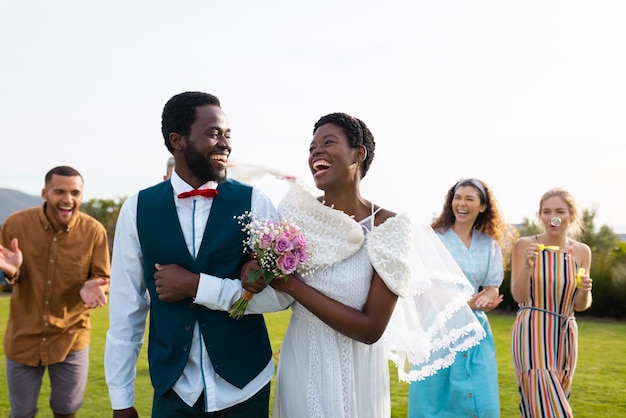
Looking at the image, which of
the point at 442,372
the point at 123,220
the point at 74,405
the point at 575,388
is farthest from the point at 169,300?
the point at 575,388

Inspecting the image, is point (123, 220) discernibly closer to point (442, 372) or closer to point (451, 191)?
point (442, 372)

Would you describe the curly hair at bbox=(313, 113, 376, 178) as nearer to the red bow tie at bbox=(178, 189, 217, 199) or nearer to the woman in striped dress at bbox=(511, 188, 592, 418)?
the red bow tie at bbox=(178, 189, 217, 199)

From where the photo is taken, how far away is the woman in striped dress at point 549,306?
5.48 m

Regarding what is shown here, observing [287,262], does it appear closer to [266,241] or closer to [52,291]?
[266,241]

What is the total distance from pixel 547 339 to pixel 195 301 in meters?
3.71

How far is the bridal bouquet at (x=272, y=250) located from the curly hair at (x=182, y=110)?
Answer: 1.83 feet

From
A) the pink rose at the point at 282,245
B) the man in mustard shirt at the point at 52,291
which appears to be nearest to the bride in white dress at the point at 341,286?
the pink rose at the point at 282,245

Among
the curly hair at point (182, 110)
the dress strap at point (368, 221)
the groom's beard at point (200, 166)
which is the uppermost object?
the curly hair at point (182, 110)

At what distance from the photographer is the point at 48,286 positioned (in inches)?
228

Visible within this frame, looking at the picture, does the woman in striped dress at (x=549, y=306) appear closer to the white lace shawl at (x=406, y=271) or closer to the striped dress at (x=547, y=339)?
the striped dress at (x=547, y=339)

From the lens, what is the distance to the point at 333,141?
3.32m

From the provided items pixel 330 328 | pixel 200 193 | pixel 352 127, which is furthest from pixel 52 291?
pixel 352 127

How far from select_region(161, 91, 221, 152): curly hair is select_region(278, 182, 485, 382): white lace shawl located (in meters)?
0.67

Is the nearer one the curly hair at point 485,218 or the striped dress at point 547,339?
the striped dress at point 547,339
